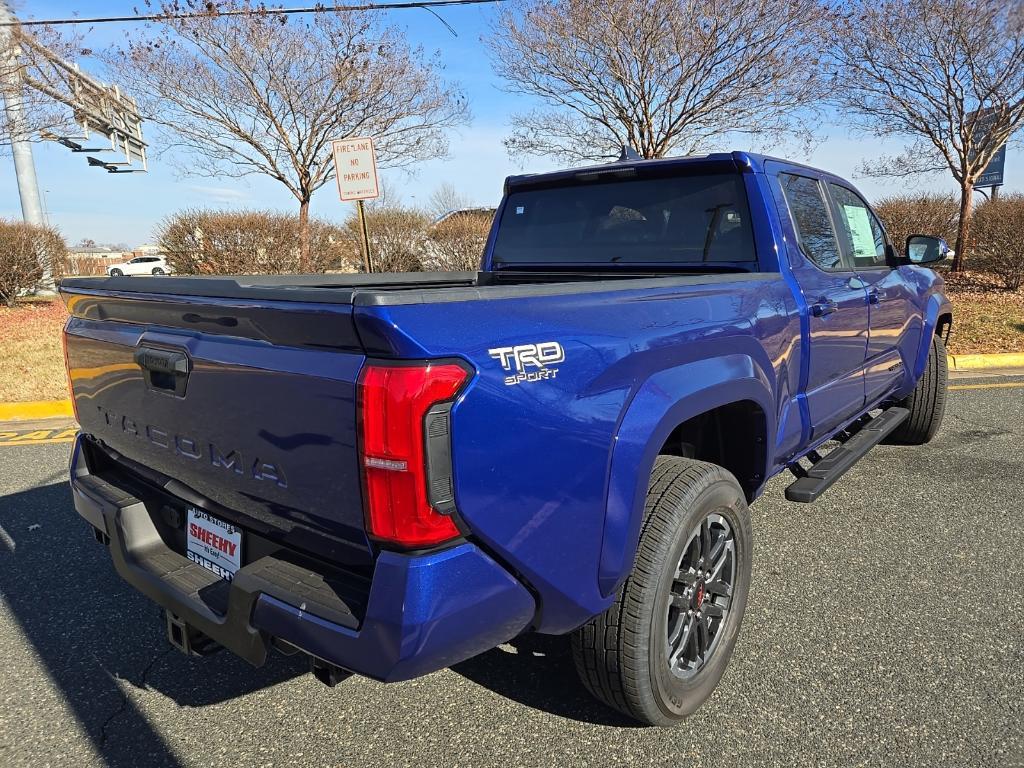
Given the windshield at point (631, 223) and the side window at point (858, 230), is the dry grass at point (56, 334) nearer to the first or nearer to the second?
the side window at point (858, 230)

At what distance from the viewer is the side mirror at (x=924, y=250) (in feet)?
13.3

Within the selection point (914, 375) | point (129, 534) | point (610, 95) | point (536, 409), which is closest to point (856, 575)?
point (914, 375)

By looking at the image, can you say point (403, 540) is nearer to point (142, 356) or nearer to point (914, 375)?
point (142, 356)

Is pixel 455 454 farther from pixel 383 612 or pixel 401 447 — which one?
pixel 383 612

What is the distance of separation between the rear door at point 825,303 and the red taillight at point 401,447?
83.4 inches

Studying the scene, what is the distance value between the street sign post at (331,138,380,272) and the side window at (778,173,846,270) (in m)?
4.47

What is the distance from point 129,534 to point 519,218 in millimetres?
2513

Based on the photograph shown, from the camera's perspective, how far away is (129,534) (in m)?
2.16

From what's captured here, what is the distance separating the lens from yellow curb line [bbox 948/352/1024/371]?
785cm

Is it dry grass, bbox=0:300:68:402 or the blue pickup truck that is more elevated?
the blue pickup truck

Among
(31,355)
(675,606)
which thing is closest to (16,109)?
(31,355)

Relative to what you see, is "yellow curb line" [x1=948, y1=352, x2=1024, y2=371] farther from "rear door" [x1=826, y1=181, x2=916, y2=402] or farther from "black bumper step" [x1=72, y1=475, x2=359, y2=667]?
"black bumper step" [x1=72, y1=475, x2=359, y2=667]

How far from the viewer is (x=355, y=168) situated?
6812mm

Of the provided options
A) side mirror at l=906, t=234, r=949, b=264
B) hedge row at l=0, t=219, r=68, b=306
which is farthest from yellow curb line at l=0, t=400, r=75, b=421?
hedge row at l=0, t=219, r=68, b=306
